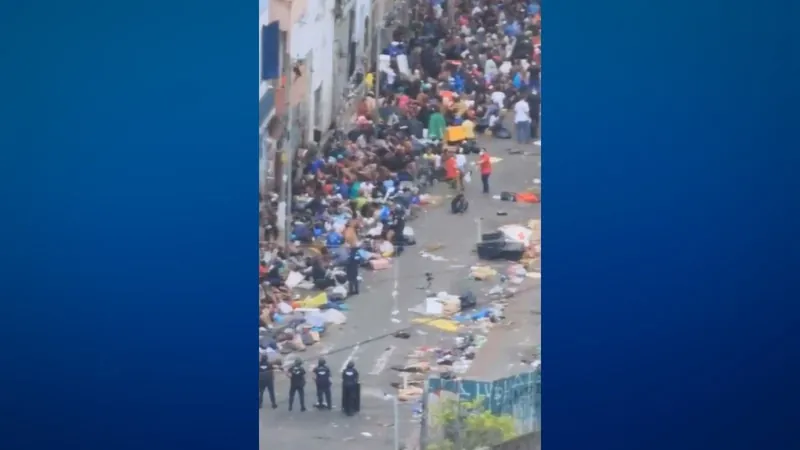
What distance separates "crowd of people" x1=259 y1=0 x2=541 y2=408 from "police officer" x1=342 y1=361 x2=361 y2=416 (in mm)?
161

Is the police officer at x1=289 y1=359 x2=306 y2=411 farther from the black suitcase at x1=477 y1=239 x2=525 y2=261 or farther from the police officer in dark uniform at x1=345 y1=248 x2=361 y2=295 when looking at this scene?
the black suitcase at x1=477 y1=239 x2=525 y2=261

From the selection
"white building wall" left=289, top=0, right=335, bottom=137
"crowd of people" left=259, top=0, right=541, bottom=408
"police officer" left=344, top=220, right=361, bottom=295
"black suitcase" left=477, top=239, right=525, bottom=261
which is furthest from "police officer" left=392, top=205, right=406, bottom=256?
"white building wall" left=289, top=0, right=335, bottom=137

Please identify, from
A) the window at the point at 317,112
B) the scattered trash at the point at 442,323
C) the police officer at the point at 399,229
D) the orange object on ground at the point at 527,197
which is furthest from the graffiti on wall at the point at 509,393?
the window at the point at 317,112

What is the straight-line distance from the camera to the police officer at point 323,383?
3.13 m

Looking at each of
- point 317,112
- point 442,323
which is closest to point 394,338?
point 442,323

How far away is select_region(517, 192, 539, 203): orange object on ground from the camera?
10.2 ft

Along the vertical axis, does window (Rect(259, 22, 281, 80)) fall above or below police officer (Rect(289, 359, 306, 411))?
above

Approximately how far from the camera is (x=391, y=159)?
10.4 feet

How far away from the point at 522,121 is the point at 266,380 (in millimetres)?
1084
